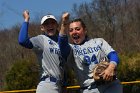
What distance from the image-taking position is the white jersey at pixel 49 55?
16.6ft

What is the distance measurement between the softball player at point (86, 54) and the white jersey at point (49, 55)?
0.12 meters

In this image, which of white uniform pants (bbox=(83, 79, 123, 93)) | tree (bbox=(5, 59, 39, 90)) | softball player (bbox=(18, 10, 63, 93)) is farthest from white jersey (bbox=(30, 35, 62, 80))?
tree (bbox=(5, 59, 39, 90))

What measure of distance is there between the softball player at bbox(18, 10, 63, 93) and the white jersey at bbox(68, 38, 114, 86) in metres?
0.27

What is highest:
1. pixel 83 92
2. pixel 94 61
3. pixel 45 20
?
pixel 45 20

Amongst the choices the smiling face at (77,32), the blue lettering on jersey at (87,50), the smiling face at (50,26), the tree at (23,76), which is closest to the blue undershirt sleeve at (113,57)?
the blue lettering on jersey at (87,50)

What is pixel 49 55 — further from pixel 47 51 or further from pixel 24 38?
pixel 24 38

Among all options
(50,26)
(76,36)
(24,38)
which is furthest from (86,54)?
(24,38)

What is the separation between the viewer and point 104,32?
3466 cm

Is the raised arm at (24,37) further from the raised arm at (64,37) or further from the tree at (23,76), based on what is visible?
the tree at (23,76)

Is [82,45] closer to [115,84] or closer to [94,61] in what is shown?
[94,61]

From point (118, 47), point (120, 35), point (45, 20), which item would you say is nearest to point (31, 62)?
point (45, 20)

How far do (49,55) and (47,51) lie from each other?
63mm

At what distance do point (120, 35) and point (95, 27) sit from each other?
7.44ft

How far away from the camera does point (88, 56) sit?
15.9 feet
